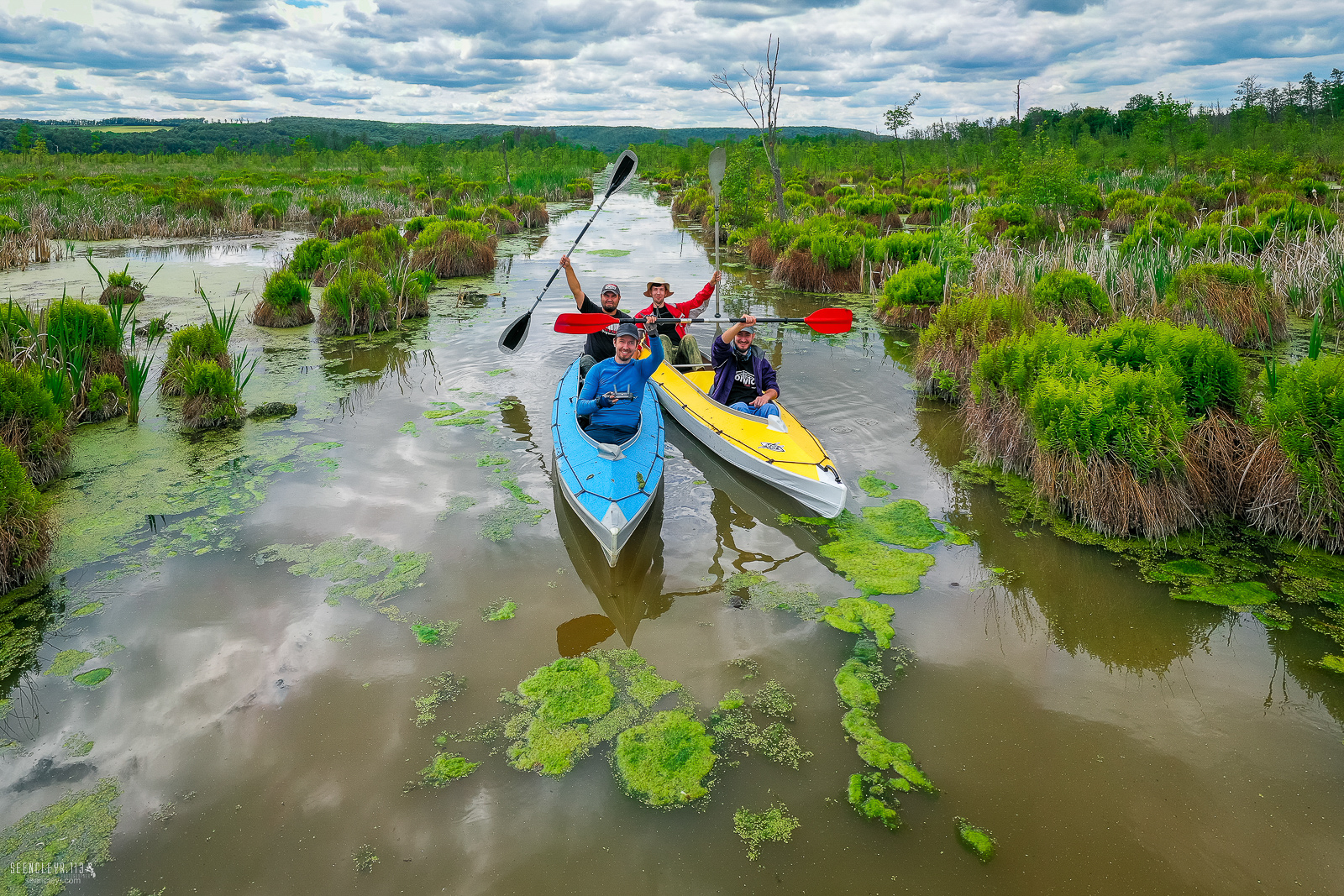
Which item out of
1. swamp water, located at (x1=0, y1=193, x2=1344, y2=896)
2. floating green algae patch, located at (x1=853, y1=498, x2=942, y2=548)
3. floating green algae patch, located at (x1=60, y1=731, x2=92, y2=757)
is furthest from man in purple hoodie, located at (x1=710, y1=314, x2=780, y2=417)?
floating green algae patch, located at (x1=60, y1=731, x2=92, y2=757)

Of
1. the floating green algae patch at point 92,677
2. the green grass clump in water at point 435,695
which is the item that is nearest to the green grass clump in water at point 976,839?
the green grass clump in water at point 435,695

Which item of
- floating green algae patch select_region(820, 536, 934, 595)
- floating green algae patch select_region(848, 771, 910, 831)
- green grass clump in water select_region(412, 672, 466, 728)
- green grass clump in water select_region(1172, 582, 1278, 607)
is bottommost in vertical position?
floating green algae patch select_region(848, 771, 910, 831)

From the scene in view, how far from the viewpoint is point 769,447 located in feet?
20.6

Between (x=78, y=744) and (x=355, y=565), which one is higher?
(x=355, y=565)

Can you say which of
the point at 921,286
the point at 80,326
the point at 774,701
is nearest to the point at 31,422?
the point at 80,326

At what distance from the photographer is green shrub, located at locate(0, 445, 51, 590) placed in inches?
183

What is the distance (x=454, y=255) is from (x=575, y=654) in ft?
42.7

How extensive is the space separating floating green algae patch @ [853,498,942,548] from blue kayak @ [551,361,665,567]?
178cm

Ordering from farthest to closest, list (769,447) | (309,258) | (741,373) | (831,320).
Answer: (309,258), (831,320), (741,373), (769,447)

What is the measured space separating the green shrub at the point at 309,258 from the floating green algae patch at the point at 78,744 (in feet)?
37.8

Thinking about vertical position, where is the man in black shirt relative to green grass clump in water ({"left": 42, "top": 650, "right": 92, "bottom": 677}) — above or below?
above

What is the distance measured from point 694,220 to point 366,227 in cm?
1208

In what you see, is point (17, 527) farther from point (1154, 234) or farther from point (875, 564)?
point (1154, 234)

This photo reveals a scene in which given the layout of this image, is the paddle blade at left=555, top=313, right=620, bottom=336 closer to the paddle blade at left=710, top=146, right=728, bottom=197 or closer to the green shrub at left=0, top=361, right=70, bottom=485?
the green shrub at left=0, top=361, right=70, bottom=485
